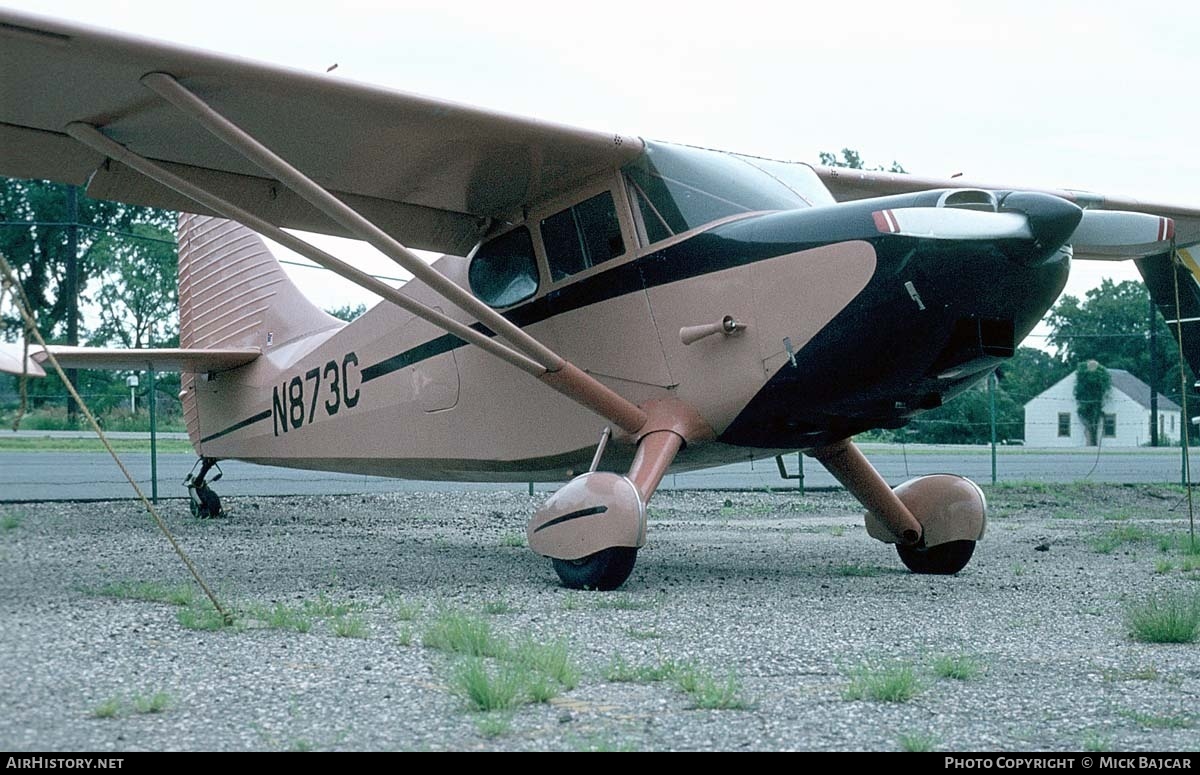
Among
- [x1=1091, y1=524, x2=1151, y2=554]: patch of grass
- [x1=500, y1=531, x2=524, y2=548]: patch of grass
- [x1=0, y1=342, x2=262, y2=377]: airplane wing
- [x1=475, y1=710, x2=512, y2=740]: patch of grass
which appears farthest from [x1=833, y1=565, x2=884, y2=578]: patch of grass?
[x1=0, y1=342, x2=262, y2=377]: airplane wing

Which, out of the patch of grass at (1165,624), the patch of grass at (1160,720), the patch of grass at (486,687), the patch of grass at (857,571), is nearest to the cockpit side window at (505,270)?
the patch of grass at (857,571)

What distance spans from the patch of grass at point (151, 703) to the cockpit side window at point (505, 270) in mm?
4543

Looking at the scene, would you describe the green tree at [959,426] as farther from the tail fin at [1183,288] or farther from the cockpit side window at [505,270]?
the cockpit side window at [505,270]

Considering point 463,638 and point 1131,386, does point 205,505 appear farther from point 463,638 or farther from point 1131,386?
point 1131,386

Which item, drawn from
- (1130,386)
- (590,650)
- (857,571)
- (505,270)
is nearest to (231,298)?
(505,270)

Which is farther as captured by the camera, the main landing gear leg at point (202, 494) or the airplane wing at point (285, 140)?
the main landing gear leg at point (202, 494)

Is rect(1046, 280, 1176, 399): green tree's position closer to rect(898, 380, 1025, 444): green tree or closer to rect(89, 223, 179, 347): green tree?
rect(898, 380, 1025, 444): green tree

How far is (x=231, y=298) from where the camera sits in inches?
467

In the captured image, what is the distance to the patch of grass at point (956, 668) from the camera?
3862 millimetres

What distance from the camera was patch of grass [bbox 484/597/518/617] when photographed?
5.31m

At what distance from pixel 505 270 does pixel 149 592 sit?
3306 millimetres

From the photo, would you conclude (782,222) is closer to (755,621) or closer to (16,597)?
(755,621)

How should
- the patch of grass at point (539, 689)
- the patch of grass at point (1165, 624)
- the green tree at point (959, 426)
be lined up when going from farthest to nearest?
the green tree at point (959, 426) → the patch of grass at point (1165, 624) → the patch of grass at point (539, 689)
